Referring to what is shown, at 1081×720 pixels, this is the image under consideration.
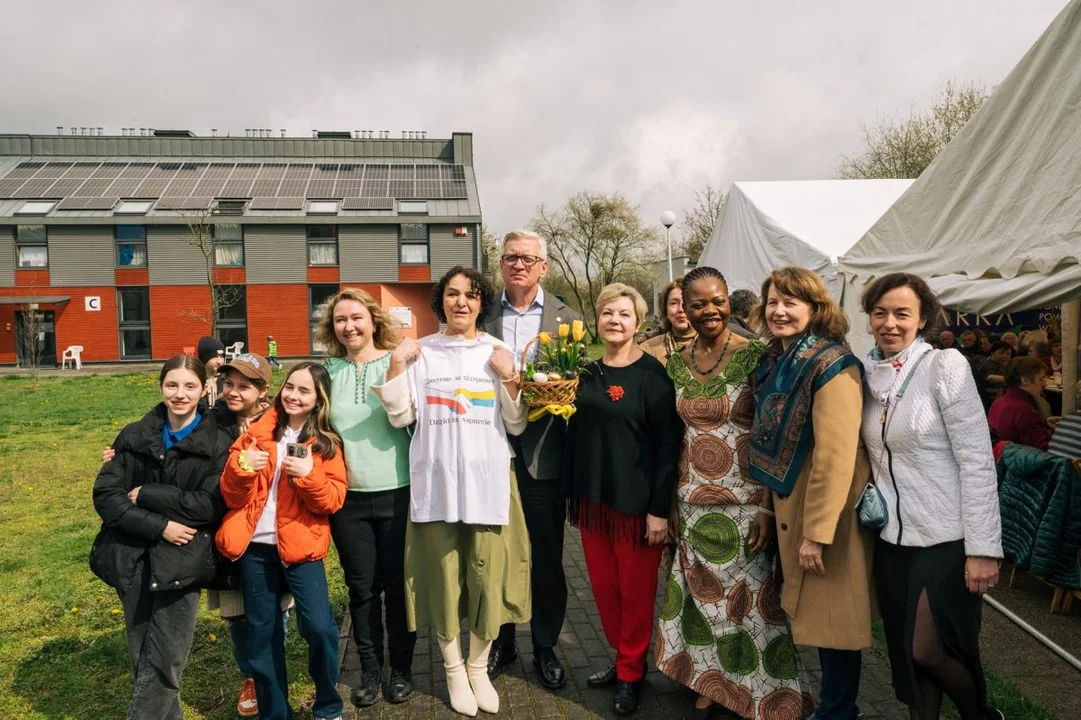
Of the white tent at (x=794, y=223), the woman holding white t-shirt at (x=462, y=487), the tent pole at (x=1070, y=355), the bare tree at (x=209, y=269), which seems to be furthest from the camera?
the bare tree at (x=209, y=269)

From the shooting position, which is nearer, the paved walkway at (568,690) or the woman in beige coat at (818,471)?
the woman in beige coat at (818,471)

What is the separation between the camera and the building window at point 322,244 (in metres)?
33.4

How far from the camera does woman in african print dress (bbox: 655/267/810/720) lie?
10.6 ft

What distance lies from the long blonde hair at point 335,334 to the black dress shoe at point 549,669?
1809 mm

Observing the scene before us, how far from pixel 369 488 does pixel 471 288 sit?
1.08 m

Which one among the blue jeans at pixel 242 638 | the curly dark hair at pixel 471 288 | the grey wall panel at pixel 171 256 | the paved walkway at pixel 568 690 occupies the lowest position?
the paved walkway at pixel 568 690

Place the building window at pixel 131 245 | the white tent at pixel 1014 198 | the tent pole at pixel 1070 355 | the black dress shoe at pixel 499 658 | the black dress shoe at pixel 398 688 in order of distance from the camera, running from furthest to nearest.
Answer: the building window at pixel 131 245 → the tent pole at pixel 1070 355 → the white tent at pixel 1014 198 → the black dress shoe at pixel 499 658 → the black dress shoe at pixel 398 688

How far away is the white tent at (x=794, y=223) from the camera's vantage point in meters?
9.98

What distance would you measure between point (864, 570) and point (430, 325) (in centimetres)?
3516

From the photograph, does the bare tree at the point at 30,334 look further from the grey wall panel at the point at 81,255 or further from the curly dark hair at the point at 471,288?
the curly dark hair at the point at 471,288

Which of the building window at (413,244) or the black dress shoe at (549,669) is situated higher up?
the building window at (413,244)

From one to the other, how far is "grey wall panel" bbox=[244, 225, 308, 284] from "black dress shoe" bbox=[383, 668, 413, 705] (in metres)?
32.0

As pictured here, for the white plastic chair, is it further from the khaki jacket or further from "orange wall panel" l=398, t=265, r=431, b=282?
the khaki jacket

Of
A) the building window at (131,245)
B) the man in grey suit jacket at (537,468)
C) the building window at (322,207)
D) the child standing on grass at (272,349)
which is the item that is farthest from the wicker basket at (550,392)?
the building window at (131,245)
